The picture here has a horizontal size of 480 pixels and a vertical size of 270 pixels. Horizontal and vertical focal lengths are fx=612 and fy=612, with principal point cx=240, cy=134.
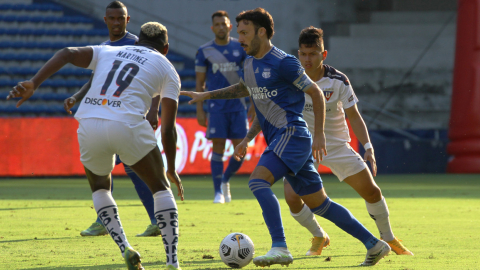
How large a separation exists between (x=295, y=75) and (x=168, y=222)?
1.24 metres

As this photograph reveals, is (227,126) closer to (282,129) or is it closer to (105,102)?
(282,129)

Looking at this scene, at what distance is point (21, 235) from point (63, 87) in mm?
12864

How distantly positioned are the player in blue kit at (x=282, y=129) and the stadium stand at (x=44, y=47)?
13.3 m

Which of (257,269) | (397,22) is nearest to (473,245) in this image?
(257,269)

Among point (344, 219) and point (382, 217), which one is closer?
point (344, 219)

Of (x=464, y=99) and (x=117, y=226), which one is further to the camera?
(x=464, y=99)

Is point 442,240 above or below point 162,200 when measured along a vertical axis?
below

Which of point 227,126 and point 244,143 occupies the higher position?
point 244,143

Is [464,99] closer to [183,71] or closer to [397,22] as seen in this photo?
[397,22]

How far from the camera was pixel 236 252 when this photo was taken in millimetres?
3992

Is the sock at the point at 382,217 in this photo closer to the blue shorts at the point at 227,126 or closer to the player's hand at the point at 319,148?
the player's hand at the point at 319,148

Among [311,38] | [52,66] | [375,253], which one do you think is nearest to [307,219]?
[375,253]

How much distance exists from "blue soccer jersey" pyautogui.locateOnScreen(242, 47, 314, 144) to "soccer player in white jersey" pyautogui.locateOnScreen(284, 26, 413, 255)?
1.79 feet

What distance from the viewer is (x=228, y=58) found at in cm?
880
